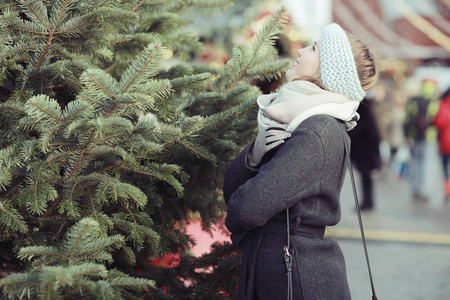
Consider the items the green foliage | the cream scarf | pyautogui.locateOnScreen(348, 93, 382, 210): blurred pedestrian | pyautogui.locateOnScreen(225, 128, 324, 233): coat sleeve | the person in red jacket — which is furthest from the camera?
the person in red jacket

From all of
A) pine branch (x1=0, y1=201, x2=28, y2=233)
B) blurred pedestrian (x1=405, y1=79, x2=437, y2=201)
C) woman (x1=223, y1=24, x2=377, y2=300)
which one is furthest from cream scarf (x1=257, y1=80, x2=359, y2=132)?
blurred pedestrian (x1=405, y1=79, x2=437, y2=201)

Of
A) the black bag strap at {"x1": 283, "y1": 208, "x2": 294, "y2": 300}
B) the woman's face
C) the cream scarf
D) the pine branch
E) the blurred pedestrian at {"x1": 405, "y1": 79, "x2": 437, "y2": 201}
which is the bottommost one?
the blurred pedestrian at {"x1": 405, "y1": 79, "x2": 437, "y2": 201}

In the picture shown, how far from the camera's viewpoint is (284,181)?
5.66 feet

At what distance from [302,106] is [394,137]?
12.4 m

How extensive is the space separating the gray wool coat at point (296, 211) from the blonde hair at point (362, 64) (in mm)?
258

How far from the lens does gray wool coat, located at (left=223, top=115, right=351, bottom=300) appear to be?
5.71 ft

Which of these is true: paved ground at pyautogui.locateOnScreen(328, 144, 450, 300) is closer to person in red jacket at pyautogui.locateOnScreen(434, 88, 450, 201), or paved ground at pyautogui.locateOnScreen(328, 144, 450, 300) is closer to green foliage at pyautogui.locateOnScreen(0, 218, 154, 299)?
person in red jacket at pyautogui.locateOnScreen(434, 88, 450, 201)

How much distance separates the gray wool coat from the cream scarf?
0.14ft

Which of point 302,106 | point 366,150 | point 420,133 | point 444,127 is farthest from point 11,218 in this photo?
point 420,133

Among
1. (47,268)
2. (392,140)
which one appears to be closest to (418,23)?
(392,140)

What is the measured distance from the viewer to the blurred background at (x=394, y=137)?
17.1ft

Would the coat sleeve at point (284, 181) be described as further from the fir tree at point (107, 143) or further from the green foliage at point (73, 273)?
the green foliage at point (73, 273)

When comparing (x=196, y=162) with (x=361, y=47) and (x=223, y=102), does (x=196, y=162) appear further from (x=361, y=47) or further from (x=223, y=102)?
(x=361, y=47)

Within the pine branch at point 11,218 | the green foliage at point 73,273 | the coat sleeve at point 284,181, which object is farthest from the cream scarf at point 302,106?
the pine branch at point 11,218
